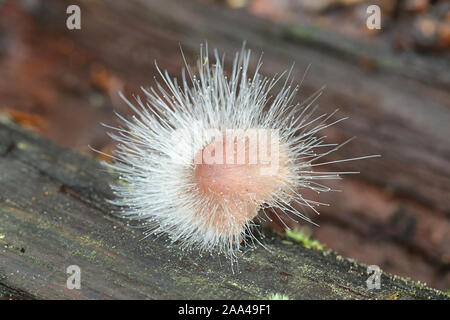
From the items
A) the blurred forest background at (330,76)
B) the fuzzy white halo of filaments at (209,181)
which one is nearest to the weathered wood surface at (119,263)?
the fuzzy white halo of filaments at (209,181)

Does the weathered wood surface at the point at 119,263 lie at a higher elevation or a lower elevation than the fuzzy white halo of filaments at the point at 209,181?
lower

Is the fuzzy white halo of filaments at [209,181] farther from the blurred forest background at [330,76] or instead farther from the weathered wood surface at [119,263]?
the blurred forest background at [330,76]

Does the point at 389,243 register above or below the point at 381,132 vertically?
below

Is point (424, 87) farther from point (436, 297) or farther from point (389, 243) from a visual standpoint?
point (436, 297)

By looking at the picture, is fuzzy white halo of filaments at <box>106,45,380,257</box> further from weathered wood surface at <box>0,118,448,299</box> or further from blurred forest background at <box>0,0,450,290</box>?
blurred forest background at <box>0,0,450,290</box>

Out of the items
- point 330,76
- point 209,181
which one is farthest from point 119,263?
point 330,76

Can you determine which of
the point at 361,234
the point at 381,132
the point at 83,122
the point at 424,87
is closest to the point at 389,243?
the point at 361,234

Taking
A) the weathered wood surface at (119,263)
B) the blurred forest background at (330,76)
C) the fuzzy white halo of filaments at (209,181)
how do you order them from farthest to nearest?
the blurred forest background at (330,76)
the fuzzy white halo of filaments at (209,181)
the weathered wood surface at (119,263)

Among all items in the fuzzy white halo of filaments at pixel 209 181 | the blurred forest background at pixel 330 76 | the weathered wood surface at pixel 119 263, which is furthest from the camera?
the blurred forest background at pixel 330 76
